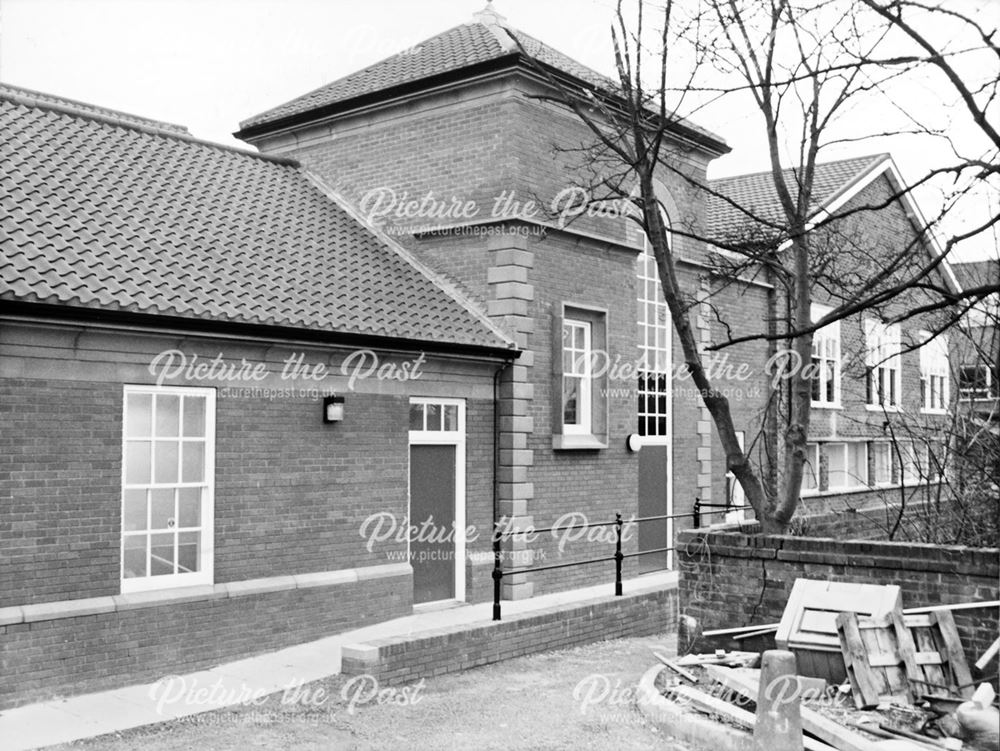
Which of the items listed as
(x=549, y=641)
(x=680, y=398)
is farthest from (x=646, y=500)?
(x=549, y=641)

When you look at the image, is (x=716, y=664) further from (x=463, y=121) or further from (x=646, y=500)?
(x=463, y=121)

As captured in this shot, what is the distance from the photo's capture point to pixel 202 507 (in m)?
11.5

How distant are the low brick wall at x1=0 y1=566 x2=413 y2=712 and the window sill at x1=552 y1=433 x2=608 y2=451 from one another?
3954 mm

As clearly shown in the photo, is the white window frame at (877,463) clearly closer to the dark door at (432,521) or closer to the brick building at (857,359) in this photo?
the brick building at (857,359)

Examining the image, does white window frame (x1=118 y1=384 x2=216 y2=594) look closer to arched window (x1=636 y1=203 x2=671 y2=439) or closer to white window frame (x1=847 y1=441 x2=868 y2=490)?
arched window (x1=636 y1=203 x2=671 y2=439)

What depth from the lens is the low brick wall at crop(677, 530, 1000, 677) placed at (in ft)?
30.5

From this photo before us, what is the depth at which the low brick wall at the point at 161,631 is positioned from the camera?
32.2ft

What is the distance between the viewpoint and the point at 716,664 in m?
9.98

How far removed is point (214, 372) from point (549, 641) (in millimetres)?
5079

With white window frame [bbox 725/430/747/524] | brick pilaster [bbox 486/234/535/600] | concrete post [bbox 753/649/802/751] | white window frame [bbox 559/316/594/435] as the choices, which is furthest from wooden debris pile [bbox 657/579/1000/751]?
white window frame [bbox 725/430/747/524]

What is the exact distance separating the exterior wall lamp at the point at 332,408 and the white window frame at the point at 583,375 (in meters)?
5.11

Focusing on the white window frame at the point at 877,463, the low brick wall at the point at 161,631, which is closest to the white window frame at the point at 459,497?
the low brick wall at the point at 161,631

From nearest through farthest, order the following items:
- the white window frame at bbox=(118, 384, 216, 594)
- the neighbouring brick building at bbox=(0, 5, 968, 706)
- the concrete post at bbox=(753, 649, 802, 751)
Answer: the concrete post at bbox=(753, 649, 802, 751) → the neighbouring brick building at bbox=(0, 5, 968, 706) → the white window frame at bbox=(118, 384, 216, 594)

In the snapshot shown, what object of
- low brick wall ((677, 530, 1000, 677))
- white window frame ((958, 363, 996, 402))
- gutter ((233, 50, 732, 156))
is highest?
gutter ((233, 50, 732, 156))
